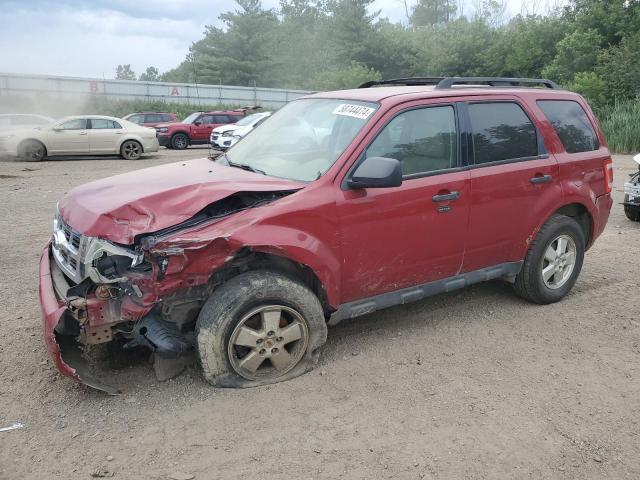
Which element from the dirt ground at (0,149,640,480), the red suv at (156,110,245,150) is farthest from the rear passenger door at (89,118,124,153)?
the dirt ground at (0,149,640,480)

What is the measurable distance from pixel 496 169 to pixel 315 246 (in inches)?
67.4

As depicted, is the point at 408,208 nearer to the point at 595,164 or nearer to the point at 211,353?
the point at 211,353

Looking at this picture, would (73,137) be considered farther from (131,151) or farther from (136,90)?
(136,90)

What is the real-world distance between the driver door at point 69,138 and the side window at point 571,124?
49.1 feet

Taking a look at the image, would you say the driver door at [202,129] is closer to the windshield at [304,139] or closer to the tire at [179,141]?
the tire at [179,141]

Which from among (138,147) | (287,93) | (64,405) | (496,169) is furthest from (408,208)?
(287,93)

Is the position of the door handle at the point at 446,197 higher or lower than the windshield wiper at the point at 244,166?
lower

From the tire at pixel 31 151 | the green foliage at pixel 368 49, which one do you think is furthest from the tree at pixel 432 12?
the tire at pixel 31 151

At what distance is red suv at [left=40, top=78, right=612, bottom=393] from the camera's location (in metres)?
3.22

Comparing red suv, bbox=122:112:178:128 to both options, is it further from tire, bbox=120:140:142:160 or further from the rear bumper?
the rear bumper

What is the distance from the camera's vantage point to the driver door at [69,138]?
16.2 metres

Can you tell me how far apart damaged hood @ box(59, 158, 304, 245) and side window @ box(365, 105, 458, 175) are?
2.39 ft

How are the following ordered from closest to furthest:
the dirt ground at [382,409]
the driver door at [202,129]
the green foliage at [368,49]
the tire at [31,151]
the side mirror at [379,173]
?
the dirt ground at [382,409] → the side mirror at [379,173] → the tire at [31,151] → the driver door at [202,129] → the green foliage at [368,49]

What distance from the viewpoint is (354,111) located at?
157 inches
